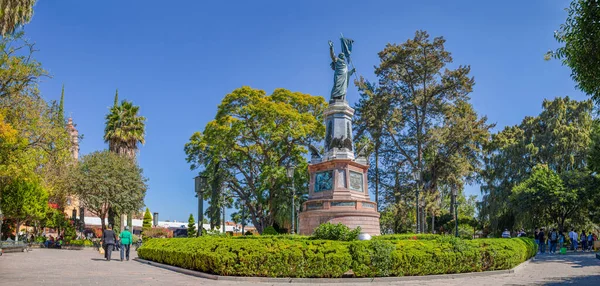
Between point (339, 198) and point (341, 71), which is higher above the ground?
point (341, 71)

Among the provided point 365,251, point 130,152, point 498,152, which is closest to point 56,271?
point 365,251

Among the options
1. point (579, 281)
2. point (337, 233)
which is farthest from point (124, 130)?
point (579, 281)

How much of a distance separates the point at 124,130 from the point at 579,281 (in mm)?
41799

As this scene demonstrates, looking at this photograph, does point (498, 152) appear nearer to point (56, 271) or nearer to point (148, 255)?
point (148, 255)

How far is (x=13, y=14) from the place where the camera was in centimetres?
2097

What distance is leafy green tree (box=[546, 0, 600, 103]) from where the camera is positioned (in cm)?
1061

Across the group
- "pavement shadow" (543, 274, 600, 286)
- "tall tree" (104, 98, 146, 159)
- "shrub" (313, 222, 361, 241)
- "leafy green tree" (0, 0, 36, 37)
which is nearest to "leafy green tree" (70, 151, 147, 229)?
A: "tall tree" (104, 98, 146, 159)

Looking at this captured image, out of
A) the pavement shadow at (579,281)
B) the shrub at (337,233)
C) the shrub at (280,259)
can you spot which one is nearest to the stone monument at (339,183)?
the shrub at (337,233)

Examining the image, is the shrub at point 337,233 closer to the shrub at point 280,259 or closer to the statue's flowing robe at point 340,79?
the shrub at point 280,259

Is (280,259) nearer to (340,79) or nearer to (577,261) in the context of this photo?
(577,261)

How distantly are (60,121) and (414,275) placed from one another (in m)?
25.2

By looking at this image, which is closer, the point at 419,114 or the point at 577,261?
the point at 577,261

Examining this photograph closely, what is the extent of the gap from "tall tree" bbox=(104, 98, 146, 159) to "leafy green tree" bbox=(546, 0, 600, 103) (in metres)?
41.2

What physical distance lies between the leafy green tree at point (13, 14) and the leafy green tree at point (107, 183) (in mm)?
20498
